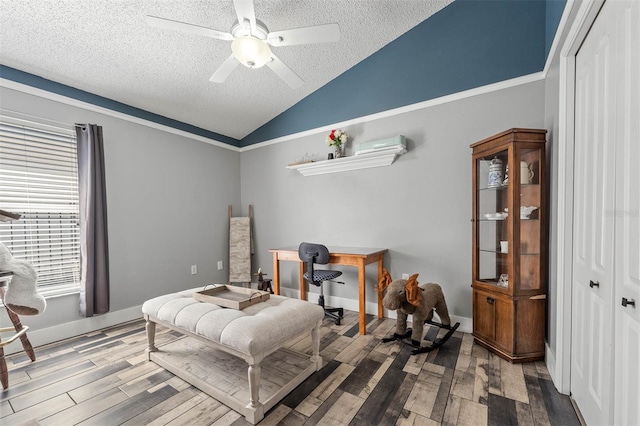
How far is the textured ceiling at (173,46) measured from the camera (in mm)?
1984

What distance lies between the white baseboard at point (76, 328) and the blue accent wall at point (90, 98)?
223 centimetres

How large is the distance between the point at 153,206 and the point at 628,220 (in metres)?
3.94

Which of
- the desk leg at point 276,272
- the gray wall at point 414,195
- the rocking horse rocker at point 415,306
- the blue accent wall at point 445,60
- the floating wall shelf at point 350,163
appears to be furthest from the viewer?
the desk leg at point 276,272

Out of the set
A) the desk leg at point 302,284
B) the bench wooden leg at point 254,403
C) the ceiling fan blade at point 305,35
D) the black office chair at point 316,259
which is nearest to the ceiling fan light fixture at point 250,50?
the ceiling fan blade at point 305,35

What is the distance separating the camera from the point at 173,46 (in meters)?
2.37

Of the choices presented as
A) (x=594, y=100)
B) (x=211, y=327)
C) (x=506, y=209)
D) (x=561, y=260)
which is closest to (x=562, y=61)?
(x=594, y=100)

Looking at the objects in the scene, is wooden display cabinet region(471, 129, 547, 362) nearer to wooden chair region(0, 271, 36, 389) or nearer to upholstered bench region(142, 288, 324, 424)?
upholstered bench region(142, 288, 324, 424)

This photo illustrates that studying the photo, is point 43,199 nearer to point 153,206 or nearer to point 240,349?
point 153,206

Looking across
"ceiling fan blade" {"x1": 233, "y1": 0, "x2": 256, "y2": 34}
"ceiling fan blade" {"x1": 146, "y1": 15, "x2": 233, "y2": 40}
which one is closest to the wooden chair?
"ceiling fan blade" {"x1": 146, "y1": 15, "x2": 233, "y2": 40}

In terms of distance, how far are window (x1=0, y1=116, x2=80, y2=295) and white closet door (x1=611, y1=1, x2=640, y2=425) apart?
3.99 meters

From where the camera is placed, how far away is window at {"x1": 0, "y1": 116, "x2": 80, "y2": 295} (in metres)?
2.33

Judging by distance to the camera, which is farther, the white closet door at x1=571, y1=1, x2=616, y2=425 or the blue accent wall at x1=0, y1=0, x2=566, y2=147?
the blue accent wall at x1=0, y1=0, x2=566, y2=147

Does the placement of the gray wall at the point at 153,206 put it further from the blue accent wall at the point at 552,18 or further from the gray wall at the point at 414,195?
the blue accent wall at the point at 552,18

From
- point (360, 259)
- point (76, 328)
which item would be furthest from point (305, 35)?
point (76, 328)
